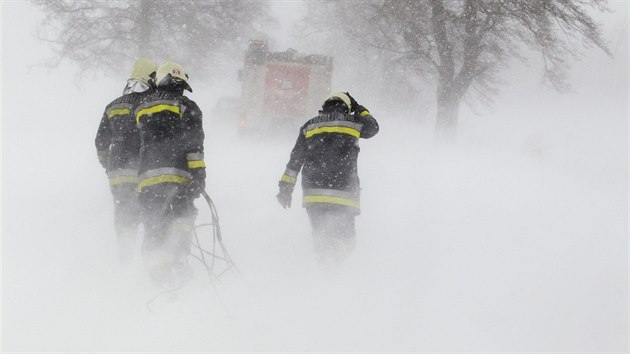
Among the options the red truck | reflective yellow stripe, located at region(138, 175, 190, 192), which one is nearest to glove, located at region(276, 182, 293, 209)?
reflective yellow stripe, located at region(138, 175, 190, 192)

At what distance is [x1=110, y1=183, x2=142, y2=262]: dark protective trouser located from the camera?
464 cm

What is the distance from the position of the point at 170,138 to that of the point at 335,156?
136 centimetres

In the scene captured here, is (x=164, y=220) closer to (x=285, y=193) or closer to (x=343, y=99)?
(x=285, y=193)

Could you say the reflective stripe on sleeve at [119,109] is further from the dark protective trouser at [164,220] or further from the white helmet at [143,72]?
the dark protective trouser at [164,220]

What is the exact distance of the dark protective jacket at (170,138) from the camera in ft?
13.3

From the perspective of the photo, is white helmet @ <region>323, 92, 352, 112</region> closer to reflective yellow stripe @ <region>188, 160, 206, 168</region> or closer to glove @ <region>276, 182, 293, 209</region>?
glove @ <region>276, 182, 293, 209</region>

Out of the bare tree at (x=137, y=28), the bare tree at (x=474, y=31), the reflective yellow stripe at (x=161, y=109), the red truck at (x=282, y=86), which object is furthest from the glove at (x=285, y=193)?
the bare tree at (x=137, y=28)

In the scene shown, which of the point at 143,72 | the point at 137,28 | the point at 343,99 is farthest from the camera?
the point at 137,28

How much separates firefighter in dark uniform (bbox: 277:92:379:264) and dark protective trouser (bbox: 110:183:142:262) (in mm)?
1521

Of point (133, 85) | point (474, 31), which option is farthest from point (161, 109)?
point (474, 31)

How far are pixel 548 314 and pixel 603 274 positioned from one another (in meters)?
1.28

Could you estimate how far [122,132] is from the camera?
4559 millimetres

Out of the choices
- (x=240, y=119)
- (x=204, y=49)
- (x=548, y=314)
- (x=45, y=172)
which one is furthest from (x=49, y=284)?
(x=204, y=49)

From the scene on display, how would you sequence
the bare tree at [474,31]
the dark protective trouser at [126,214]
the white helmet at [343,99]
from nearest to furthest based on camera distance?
1. the white helmet at [343,99]
2. the dark protective trouser at [126,214]
3. the bare tree at [474,31]
